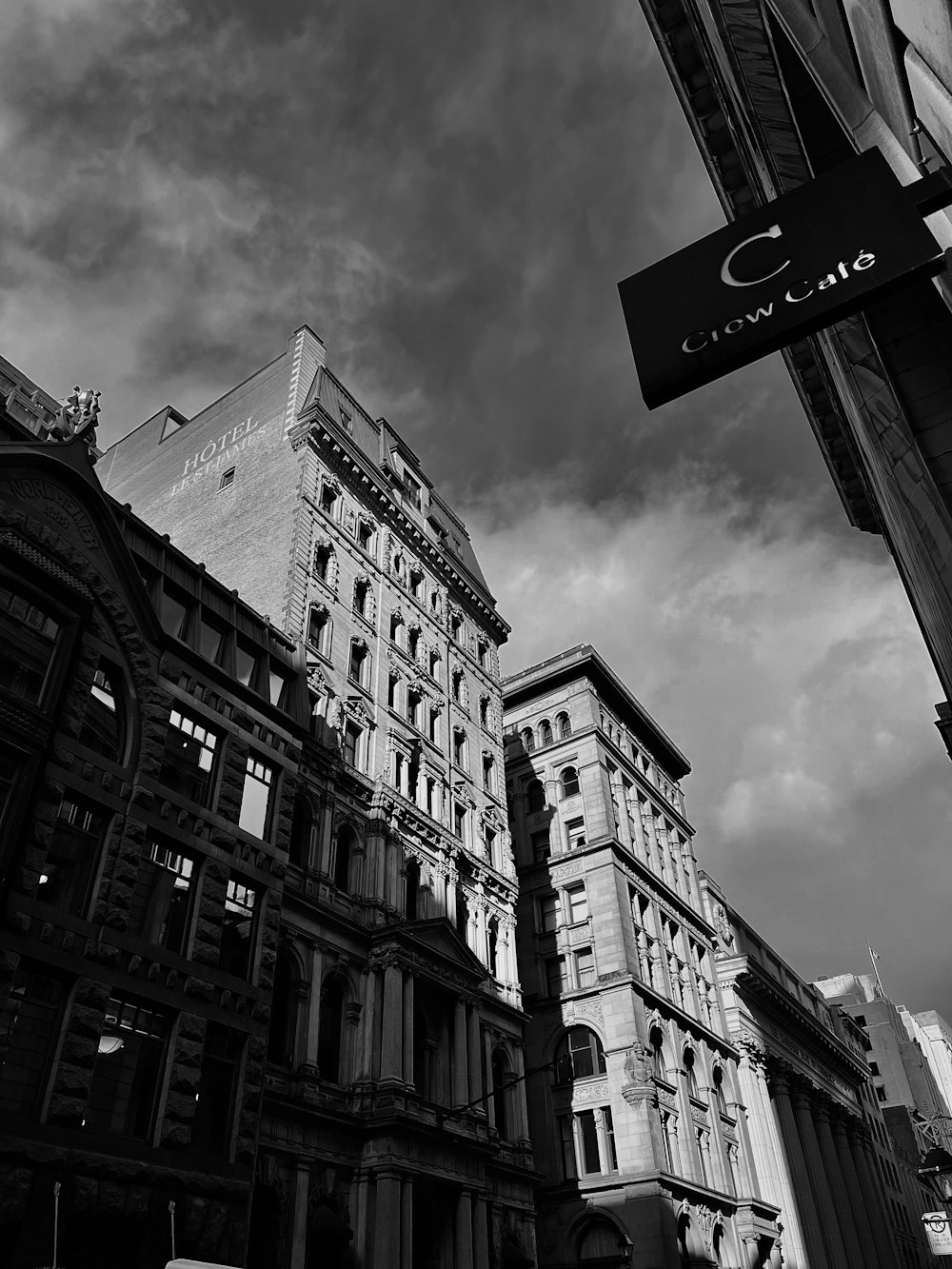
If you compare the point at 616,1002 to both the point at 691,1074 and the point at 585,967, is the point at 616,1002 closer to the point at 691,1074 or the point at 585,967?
the point at 585,967

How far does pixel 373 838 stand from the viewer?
3575cm

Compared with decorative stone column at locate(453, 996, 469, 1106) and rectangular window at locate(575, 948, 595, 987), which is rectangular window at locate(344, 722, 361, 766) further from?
rectangular window at locate(575, 948, 595, 987)

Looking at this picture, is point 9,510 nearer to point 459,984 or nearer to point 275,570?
point 275,570

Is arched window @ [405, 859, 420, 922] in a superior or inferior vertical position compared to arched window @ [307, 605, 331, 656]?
inferior

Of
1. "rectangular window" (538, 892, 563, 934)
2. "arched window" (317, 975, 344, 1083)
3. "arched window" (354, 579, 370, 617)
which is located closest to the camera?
"arched window" (317, 975, 344, 1083)

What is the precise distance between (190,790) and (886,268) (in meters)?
22.9

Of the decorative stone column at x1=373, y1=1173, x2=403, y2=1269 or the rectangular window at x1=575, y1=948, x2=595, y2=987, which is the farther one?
the rectangular window at x1=575, y1=948, x2=595, y2=987

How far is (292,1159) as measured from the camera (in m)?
26.8

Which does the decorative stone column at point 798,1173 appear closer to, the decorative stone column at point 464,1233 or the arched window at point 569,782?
the arched window at point 569,782

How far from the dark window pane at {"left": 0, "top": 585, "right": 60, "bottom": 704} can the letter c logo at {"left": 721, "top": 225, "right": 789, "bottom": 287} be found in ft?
61.3

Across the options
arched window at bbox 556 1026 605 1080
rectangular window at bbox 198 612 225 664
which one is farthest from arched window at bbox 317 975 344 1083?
arched window at bbox 556 1026 605 1080

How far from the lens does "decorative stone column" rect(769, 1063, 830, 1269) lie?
6050 cm

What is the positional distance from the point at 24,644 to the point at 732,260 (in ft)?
62.9

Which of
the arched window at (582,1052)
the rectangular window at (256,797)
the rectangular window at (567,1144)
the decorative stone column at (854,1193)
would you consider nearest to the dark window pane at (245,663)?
the rectangular window at (256,797)
